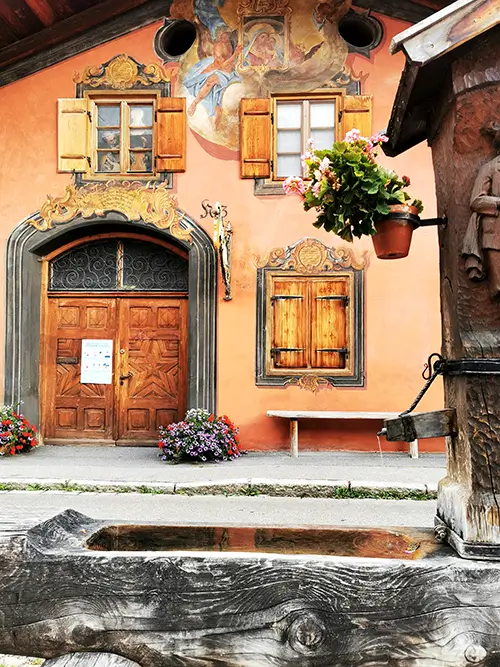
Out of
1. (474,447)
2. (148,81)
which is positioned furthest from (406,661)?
(148,81)

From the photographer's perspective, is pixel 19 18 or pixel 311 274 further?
pixel 19 18

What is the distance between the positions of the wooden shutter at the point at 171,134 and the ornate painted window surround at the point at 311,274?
80.3 inches

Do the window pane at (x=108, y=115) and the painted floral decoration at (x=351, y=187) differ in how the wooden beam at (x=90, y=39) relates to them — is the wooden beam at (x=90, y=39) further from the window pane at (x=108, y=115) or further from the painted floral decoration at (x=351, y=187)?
the painted floral decoration at (x=351, y=187)

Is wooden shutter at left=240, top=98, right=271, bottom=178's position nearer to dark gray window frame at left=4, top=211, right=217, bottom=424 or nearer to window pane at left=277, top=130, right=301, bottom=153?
window pane at left=277, top=130, right=301, bottom=153

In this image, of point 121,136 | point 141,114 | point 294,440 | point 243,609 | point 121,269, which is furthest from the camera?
point 121,269

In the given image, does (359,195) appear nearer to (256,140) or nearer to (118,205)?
(256,140)

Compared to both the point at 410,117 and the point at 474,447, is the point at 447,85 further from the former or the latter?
the point at 474,447

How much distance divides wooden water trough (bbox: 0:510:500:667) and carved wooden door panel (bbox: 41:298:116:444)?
8322 millimetres

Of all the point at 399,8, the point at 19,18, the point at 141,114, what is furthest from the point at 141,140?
the point at 399,8

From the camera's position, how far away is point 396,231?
2.84m

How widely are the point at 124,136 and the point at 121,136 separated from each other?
0.05 meters

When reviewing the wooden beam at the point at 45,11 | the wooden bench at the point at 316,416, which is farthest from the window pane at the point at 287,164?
the wooden beam at the point at 45,11

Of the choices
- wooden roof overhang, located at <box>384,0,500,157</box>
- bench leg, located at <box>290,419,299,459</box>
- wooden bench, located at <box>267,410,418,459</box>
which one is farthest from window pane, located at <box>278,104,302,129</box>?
wooden roof overhang, located at <box>384,0,500,157</box>

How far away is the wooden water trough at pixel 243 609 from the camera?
2.02 metres
